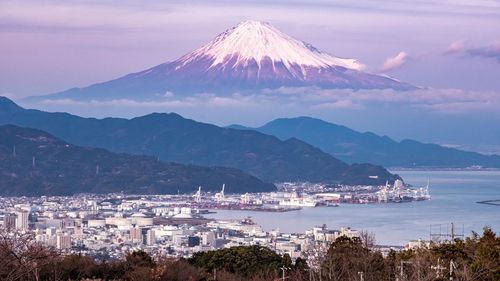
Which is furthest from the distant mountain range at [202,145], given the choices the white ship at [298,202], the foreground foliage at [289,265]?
the foreground foliage at [289,265]

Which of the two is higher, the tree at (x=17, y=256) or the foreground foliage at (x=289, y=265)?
the tree at (x=17, y=256)

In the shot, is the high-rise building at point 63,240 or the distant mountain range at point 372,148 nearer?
the high-rise building at point 63,240

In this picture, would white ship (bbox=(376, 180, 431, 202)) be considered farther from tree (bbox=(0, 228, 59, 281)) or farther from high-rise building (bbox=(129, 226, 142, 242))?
tree (bbox=(0, 228, 59, 281))

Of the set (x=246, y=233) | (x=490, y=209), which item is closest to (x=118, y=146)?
(x=490, y=209)

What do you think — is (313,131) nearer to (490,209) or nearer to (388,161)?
(388,161)

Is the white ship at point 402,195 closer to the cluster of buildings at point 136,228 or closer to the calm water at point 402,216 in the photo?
the calm water at point 402,216

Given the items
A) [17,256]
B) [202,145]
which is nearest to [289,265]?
[17,256]
